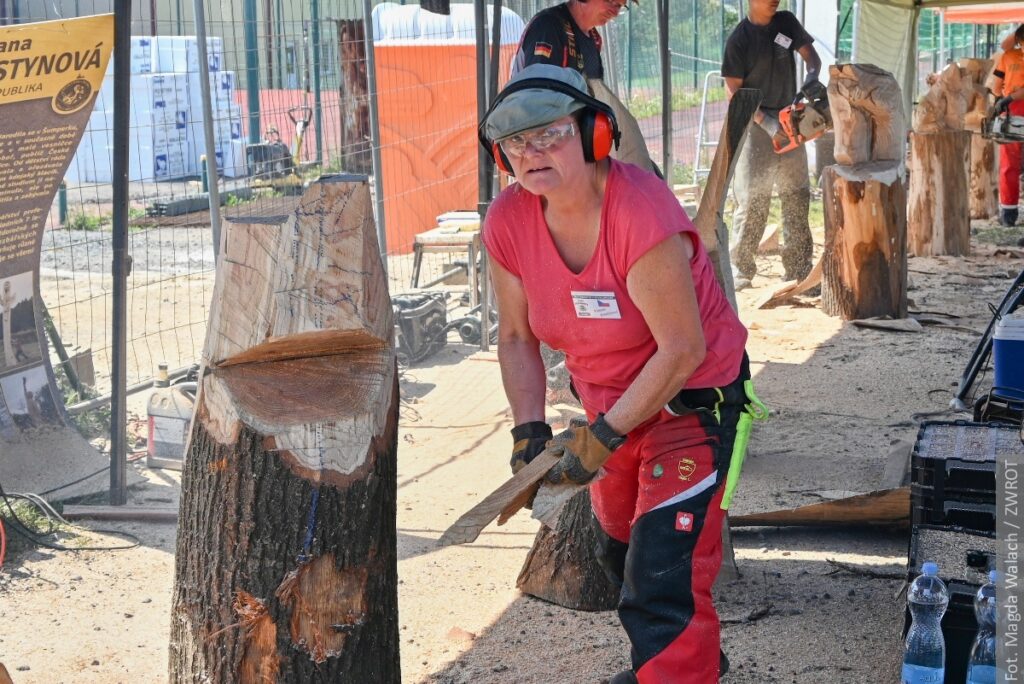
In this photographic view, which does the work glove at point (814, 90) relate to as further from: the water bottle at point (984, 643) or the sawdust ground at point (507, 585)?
the water bottle at point (984, 643)

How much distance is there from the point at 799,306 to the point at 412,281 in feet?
9.77

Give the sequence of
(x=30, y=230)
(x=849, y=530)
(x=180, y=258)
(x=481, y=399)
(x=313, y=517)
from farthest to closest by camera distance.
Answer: (x=180, y=258), (x=481, y=399), (x=30, y=230), (x=849, y=530), (x=313, y=517)

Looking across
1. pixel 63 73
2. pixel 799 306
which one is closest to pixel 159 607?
pixel 63 73

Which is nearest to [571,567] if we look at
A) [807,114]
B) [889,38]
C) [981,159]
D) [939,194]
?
[807,114]

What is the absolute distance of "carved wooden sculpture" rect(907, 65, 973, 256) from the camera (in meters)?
10.2

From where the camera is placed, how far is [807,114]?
8203 millimetres

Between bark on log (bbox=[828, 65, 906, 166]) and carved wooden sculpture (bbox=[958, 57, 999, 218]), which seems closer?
bark on log (bbox=[828, 65, 906, 166])

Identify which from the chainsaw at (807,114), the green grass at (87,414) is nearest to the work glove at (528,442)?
the green grass at (87,414)

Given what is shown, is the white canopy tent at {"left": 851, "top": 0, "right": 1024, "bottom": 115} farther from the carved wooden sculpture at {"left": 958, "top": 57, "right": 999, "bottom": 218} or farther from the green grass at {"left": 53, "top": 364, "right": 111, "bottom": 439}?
the green grass at {"left": 53, "top": 364, "right": 111, "bottom": 439}

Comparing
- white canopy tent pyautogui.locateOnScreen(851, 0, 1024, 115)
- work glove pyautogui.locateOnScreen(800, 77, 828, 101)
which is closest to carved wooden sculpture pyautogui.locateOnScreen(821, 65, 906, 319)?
work glove pyautogui.locateOnScreen(800, 77, 828, 101)

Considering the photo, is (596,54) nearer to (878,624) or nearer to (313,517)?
(878,624)

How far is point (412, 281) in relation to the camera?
8492mm

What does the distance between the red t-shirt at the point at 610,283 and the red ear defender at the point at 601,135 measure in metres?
0.07

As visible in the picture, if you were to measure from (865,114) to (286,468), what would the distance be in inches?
252
